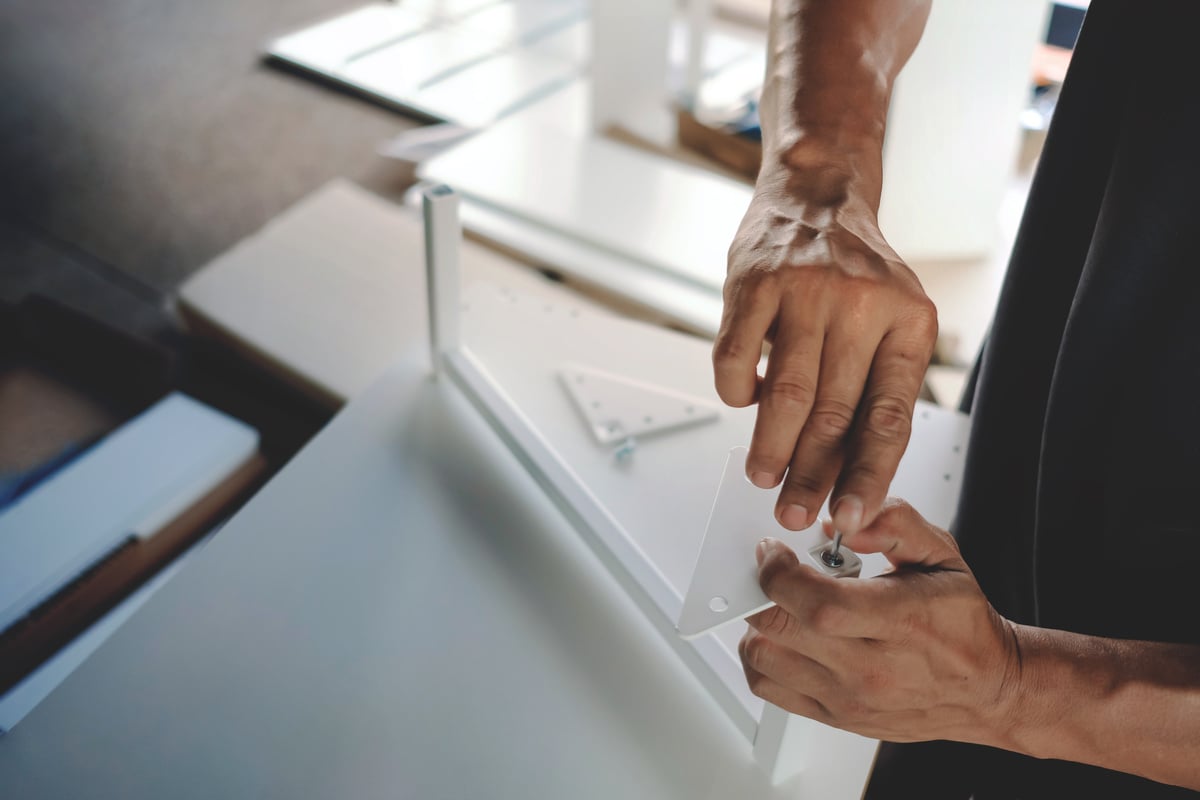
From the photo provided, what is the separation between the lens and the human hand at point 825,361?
602 mm

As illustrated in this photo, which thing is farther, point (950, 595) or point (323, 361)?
point (323, 361)

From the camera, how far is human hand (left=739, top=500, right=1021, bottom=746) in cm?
57

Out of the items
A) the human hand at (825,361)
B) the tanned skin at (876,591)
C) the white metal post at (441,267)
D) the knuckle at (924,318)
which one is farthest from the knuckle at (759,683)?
the white metal post at (441,267)

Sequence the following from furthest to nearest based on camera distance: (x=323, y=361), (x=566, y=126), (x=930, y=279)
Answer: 1. (x=566, y=126)
2. (x=930, y=279)
3. (x=323, y=361)

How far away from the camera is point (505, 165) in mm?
2027

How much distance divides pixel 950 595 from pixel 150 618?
69 centimetres

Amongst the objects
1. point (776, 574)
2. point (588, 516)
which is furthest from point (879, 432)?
point (588, 516)

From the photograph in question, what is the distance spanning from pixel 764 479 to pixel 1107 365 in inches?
10.8

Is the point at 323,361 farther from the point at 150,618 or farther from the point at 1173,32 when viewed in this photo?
the point at 1173,32

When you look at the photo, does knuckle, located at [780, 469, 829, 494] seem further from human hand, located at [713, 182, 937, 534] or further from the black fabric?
the black fabric

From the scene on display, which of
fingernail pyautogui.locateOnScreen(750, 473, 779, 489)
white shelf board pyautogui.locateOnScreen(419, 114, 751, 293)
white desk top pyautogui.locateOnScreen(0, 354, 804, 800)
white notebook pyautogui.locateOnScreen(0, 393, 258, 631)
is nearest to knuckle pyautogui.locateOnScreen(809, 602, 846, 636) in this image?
fingernail pyautogui.locateOnScreen(750, 473, 779, 489)

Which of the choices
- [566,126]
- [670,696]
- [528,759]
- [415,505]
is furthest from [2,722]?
[566,126]

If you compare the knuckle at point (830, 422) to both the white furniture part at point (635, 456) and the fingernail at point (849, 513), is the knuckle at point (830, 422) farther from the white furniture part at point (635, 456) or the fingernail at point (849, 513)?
the white furniture part at point (635, 456)

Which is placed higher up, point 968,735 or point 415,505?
point 968,735
